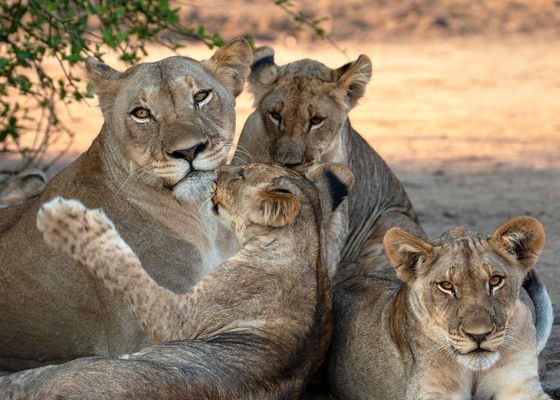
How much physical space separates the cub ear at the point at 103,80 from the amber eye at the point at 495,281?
200 centimetres

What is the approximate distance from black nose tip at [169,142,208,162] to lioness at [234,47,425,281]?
3.12 feet

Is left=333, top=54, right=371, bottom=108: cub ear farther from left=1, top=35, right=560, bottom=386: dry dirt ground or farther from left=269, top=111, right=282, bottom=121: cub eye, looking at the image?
left=1, top=35, right=560, bottom=386: dry dirt ground

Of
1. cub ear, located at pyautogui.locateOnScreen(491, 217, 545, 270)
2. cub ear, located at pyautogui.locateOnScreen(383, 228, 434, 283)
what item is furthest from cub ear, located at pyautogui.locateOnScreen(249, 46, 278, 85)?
cub ear, located at pyautogui.locateOnScreen(491, 217, 545, 270)

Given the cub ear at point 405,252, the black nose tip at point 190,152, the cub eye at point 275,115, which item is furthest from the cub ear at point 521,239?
the cub eye at point 275,115

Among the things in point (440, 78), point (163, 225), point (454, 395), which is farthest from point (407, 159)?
point (454, 395)

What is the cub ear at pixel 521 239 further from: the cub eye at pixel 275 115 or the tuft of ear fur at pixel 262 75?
the tuft of ear fur at pixel 262 75

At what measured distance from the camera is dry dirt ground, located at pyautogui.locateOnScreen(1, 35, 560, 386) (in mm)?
8625

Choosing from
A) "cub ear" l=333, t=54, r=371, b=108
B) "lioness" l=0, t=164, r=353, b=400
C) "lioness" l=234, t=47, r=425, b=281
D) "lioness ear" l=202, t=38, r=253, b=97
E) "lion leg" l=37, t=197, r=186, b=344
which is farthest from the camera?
"cub ear" l=333, t=54, r=371, b=108

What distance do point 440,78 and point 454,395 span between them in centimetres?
1134

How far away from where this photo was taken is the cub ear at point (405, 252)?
4195 mm

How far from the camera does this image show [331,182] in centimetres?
496

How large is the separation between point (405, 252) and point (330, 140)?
1.80 meters

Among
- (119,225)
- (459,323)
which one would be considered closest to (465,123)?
(119,225)

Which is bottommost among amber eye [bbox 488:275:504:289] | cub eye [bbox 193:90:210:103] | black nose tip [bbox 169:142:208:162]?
amber eye [bbox 488:275:504:289]
